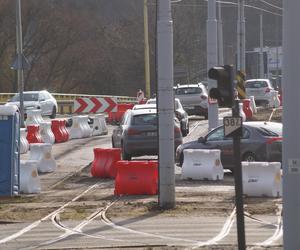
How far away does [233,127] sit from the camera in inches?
448

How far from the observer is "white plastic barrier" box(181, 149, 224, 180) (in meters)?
21.0

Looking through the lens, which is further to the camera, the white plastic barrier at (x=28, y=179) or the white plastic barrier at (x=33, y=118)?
the white plastic barrier at (x=33, y=118)

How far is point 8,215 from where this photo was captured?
16.2 metres

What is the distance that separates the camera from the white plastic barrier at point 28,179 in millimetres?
19609

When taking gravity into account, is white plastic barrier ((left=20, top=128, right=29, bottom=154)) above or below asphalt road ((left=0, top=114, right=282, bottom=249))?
above

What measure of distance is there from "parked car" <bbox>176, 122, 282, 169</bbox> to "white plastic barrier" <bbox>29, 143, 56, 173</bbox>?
3.86m

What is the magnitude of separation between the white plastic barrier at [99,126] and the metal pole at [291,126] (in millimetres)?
27767

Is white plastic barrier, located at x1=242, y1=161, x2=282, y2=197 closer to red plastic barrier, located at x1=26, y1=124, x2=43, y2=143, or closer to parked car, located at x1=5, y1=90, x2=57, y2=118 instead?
red plastic barrier, located at x1=26, y1=124, x2=43, y2=143

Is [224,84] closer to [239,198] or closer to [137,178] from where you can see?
[239,198]

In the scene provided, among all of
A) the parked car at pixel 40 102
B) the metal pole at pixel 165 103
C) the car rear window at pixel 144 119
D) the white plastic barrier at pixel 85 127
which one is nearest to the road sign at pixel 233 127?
the metal pole at pixel 165 103

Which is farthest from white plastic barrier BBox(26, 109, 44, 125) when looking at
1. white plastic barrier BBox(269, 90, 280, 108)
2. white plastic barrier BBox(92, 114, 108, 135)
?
white plastic barrier BBox(269, 90, 280, 108)

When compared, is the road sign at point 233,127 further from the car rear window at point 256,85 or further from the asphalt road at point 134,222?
the car rear window at point 256,85

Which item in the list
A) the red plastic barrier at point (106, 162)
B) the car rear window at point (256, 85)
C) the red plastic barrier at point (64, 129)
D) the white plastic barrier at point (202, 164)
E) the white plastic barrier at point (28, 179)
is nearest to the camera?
the white plastic barrier at point (28, 179)

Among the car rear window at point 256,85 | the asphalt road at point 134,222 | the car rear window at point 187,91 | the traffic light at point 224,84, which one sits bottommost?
the asphalt road at point 134,222
